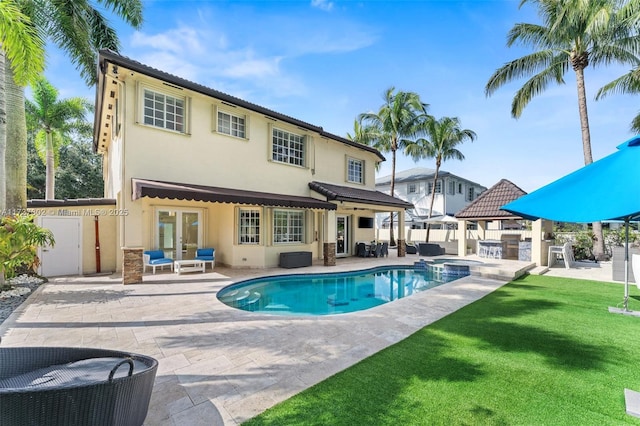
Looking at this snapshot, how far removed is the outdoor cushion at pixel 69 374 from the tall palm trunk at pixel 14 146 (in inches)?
571

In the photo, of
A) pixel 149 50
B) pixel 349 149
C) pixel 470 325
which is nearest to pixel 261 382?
pixel 470 325

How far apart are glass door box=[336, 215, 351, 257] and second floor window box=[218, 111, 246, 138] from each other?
1093cm

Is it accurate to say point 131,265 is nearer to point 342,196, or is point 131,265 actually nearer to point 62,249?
point 62,249

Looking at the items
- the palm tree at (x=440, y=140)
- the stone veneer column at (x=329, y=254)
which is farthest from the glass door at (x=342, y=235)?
the palm tree at (x=440, y=140)

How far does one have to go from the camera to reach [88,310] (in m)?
9.40

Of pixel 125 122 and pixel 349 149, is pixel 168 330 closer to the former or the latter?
pixel 125 122

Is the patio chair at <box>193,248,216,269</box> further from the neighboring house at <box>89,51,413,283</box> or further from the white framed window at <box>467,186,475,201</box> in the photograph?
the white framed window at <box>467,186,475,201</box>

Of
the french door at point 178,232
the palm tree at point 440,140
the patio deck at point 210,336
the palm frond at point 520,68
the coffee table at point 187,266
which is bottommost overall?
the patio deck at point 210,336

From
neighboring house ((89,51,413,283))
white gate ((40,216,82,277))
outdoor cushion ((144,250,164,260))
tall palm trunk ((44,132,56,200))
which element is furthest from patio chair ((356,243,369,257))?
tall palm trunk ((44,132,56,200))

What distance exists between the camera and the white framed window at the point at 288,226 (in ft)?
63.2

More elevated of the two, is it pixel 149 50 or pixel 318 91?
pixel 149 50

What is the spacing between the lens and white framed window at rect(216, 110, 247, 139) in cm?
1691

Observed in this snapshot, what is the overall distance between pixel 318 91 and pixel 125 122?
1171 centimetres

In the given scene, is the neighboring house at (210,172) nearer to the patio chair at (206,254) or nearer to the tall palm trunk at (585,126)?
the patio chair at (206,254)
